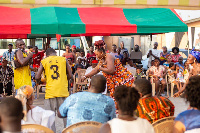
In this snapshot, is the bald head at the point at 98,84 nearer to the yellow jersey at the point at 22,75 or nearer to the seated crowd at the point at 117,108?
the seated crowd at the point at 117,108

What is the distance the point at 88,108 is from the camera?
11.7ft

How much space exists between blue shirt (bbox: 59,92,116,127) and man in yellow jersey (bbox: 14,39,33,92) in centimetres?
306

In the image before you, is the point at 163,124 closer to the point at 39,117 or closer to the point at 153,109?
the point at 153,109

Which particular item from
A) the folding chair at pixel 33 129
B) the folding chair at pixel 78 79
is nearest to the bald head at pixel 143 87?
the folding chair at pixel 33 129

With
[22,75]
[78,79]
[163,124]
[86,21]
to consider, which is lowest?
[78,79]

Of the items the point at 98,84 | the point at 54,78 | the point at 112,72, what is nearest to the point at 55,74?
the point at 54,78

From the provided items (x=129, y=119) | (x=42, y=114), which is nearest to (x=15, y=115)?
(x=129, y=119)

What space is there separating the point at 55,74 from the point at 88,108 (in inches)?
67.9

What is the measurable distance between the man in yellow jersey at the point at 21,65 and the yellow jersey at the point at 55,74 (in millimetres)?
1388

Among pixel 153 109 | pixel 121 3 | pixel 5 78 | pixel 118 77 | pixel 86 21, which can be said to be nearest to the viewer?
pixel 153 109

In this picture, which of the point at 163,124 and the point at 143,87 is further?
the point at 143,87

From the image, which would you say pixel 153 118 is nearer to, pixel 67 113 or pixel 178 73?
pixel 67 113

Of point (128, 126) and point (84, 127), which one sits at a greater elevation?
point (128, 126)

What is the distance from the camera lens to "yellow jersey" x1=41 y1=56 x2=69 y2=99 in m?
5.12
